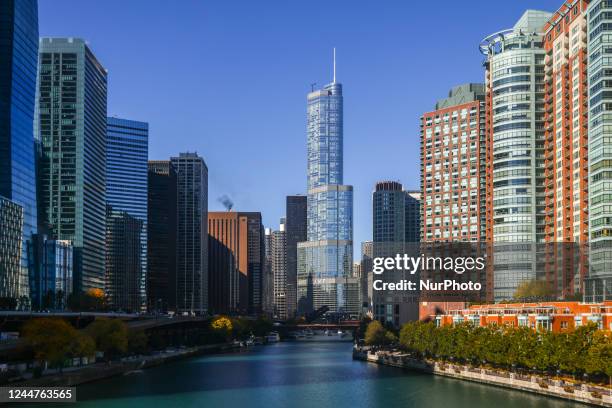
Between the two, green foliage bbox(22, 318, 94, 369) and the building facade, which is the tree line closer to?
the building facade

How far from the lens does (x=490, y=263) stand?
18862cm

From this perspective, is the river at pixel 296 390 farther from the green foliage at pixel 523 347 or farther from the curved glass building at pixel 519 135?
the curved glass building at pixel 519 135

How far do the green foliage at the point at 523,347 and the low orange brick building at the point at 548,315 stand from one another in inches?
168

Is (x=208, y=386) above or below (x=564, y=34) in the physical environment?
below

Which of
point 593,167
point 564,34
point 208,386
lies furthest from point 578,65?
point 208,386

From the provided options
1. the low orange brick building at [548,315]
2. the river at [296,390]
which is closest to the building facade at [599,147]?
the low orange brick building at [548,315]

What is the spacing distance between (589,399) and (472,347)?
117ft

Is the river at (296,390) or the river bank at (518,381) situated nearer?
the river bank at (518,381)

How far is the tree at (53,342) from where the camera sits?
123688 mm

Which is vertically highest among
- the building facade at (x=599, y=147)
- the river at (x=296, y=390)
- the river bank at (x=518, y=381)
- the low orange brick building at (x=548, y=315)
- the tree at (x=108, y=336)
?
the building facade at (x=599, y=147)

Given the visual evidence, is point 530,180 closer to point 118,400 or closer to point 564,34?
point 564,34

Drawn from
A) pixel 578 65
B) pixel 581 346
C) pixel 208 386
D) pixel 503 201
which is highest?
pixel 578 65

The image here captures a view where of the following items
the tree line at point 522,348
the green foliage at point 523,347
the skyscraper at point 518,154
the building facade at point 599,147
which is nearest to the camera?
the green foliage at point 523,347

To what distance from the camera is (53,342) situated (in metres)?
124
